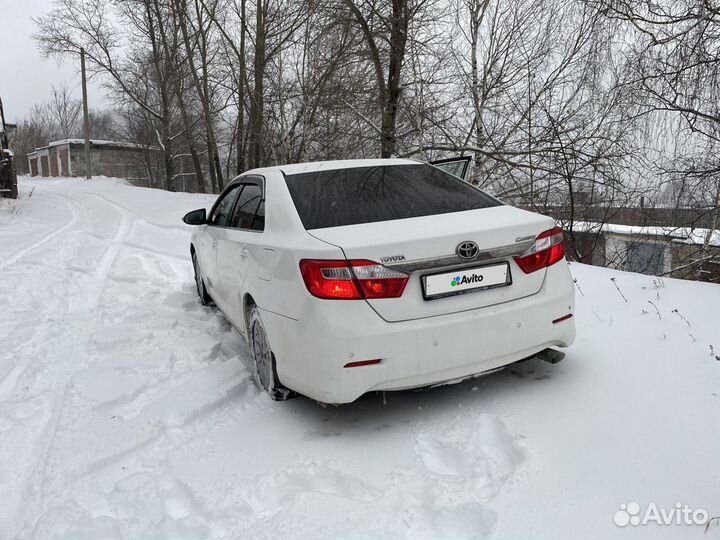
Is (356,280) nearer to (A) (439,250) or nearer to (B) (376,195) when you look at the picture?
(A) (439,250)

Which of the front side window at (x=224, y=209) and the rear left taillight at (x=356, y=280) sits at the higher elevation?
the front side window at (x=224, y=209)

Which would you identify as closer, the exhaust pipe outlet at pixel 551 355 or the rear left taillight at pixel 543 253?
the rear left taillight at pixel 543 253

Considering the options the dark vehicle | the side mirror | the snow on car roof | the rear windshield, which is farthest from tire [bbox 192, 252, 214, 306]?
the dark vehicle

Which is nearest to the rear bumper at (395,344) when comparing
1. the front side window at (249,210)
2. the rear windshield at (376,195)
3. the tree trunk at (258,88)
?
the rear windshield at (376,195)

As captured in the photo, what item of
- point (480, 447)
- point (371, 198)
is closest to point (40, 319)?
point (371, 198)

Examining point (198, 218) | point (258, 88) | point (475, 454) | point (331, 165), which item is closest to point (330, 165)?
point (331, 165)

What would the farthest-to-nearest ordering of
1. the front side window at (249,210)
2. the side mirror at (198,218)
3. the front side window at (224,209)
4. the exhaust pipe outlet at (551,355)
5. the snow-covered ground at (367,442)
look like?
the side mirror at (198,218)
the front side window at (224,209)
the front side window at (249,210)
the exhaust pipe outlet at (551,355)
the snow-covered ground at (367,442)

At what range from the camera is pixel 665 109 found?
6.62 m

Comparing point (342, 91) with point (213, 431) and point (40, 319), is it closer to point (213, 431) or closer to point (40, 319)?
point (40, 319)

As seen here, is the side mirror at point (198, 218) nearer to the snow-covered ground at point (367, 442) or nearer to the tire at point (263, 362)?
the snow-covered ground at point (367, 442)

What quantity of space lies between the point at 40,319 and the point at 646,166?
8.37 m

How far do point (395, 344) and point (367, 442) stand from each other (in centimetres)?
56

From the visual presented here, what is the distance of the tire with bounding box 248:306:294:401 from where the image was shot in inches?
122

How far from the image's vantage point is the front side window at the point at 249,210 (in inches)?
139
